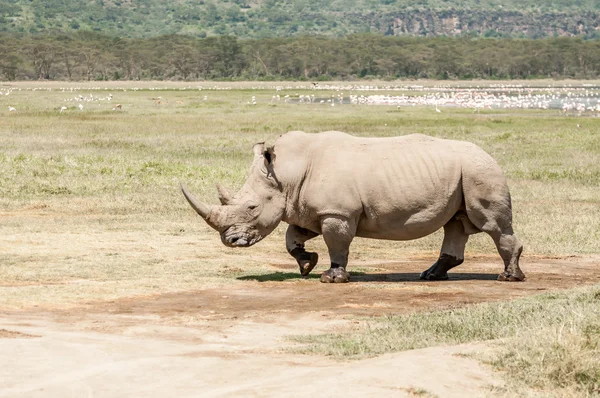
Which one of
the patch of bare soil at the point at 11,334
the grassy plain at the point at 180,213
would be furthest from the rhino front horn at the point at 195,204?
the patch of bare soil at the point at 11,334

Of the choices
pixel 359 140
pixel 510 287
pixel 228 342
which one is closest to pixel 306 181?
pixel 359 140

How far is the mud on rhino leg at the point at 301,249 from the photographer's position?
13445 mm

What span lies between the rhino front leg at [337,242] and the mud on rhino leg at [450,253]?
1.08m

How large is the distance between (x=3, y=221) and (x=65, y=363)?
32.4ft

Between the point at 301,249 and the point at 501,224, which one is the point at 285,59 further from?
the point at 501,224

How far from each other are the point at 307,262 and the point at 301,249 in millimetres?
285

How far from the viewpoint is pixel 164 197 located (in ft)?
68.6

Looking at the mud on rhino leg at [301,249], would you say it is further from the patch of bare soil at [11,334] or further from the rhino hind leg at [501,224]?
the patch of bare soil at [11,334]

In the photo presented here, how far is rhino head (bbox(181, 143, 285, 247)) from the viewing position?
13.2 metres

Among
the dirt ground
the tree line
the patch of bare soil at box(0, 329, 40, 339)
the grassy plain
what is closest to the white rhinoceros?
the dirt ground

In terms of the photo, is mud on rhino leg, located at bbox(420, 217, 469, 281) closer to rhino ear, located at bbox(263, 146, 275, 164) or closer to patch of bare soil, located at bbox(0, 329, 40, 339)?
rhino ear, located at bbox(263, 146, 275, 164)

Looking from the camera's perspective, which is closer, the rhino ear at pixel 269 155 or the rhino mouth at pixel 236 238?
the rhino mouth at pixel 236 238

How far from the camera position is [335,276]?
1303 cm

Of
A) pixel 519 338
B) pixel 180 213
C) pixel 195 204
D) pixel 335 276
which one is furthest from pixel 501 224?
pixel 180 213
